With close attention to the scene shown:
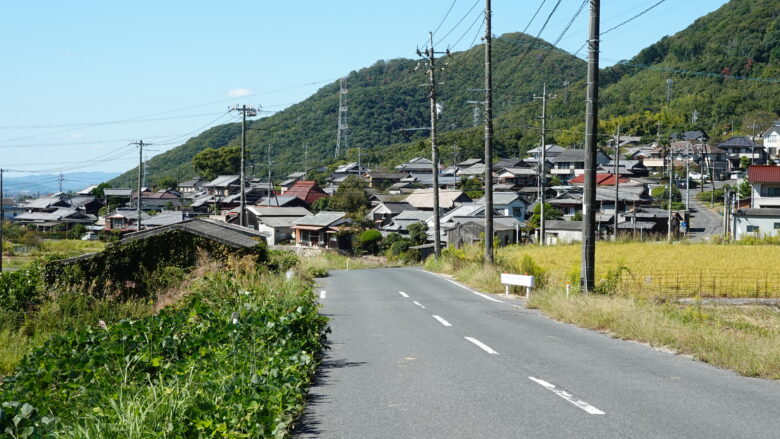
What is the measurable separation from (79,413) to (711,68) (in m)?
154

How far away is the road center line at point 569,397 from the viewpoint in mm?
6551

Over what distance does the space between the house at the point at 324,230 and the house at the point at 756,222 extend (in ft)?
110

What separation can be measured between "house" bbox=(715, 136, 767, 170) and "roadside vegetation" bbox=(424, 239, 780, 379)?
192 ft

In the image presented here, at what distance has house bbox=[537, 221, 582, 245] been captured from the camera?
59.6 meters

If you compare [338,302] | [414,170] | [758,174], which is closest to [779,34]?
[414,170]

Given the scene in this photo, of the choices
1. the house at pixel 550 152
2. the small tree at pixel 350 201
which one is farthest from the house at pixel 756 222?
the house at pixel 550 152

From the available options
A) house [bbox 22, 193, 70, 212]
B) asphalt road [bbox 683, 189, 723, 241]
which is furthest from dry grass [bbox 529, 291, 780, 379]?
house [bbox 22, 193, 70, 212]

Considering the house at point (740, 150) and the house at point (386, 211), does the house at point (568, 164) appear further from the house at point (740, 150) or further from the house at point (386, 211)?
the house at point (386, 211)

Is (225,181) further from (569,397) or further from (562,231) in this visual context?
(569,397)

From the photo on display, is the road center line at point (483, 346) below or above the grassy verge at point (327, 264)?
above

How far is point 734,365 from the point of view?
350 inches

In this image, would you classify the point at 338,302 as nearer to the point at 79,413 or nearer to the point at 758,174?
the point at 79,413

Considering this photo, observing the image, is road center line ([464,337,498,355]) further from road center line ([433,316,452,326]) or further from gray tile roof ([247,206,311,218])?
gray tile roof ([247,206,311,218])

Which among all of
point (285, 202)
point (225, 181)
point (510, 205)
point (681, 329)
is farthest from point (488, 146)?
point (225, 181)
